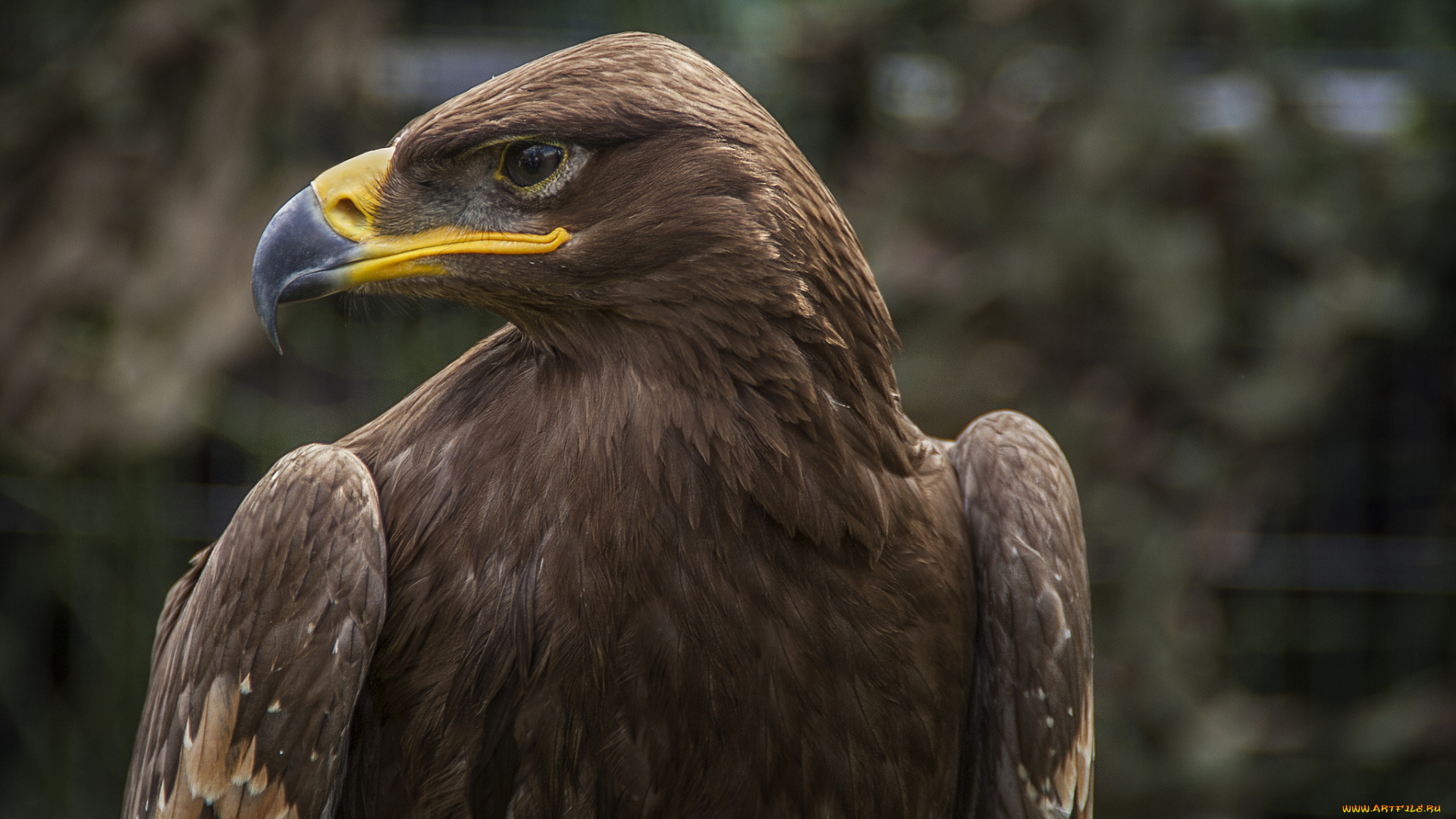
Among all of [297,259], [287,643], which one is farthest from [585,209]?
[287,643]

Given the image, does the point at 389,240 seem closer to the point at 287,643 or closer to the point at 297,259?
the point at 297,259

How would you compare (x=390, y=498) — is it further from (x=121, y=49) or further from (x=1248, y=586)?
(x=1248, y=586)

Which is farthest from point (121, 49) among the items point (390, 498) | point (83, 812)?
point (390, 498)

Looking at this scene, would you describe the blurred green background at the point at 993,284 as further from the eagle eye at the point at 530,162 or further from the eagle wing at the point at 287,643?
the eagle eye at the point at 530,162

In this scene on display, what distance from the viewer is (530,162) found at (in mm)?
1986

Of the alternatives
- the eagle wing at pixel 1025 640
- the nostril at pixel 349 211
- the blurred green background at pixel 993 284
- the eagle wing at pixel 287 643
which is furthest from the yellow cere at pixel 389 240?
the blurred green background at pixel 993 284

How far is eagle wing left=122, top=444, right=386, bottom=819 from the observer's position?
6.43 feet

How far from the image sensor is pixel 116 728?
4.89m

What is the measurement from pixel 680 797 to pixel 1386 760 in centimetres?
418

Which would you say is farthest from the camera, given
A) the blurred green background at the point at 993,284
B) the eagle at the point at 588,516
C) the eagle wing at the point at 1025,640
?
the blurred green background at the point at 993,284

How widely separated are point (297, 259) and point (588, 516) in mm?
614

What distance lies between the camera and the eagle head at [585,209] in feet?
6.40

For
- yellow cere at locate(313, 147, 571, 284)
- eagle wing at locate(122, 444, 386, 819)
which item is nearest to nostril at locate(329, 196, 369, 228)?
yellow cere at locate(313, 147, 571, 284)

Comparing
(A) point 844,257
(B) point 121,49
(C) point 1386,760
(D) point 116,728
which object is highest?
(B) point 121,49
